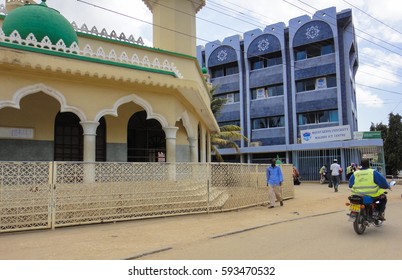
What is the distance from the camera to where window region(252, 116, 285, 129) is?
3250 cm

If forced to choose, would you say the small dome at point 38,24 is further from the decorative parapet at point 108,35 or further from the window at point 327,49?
the window at point 327,49

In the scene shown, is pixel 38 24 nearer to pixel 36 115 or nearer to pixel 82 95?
pixel 82 95

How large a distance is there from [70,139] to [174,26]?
22.7 ft

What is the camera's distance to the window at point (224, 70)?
1431 inches

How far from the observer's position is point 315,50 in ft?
102

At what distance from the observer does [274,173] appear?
1149 centimetres

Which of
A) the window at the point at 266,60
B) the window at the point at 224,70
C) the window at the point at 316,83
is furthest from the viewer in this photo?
the window at the point at 224,70

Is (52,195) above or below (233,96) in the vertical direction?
below

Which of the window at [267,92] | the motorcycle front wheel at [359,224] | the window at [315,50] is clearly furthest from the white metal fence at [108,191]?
the window at [267,92]

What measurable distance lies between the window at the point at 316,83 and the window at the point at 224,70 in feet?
23.3

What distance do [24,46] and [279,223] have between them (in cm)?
748

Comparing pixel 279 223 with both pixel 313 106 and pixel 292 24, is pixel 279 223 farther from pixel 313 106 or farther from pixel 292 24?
pixel 292 24

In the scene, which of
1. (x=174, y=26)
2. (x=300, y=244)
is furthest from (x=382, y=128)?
(x=300, y=244)

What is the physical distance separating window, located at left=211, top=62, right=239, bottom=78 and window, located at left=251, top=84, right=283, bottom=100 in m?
3.25
